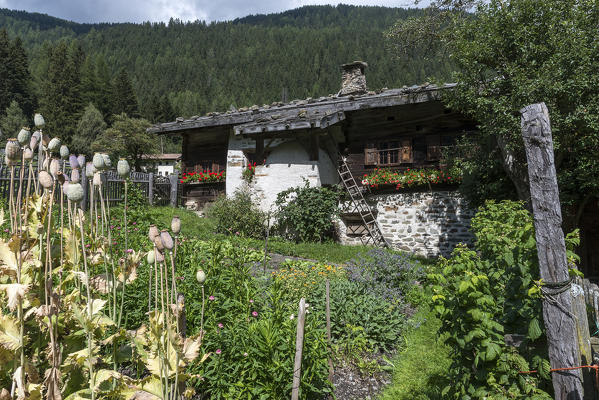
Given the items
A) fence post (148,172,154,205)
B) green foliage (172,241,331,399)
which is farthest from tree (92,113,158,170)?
green foliage (172,241,331,399)

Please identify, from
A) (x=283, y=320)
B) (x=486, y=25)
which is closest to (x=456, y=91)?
(x=486, y=25)

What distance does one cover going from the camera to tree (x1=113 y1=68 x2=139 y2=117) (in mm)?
43875

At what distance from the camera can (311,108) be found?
1261 centimetres

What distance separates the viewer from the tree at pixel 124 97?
43875mm

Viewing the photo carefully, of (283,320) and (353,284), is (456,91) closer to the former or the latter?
(353,284)

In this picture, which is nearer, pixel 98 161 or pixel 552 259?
pixel 98 161

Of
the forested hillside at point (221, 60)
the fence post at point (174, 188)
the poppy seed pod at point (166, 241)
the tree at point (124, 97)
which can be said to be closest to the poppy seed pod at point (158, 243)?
the poppy seed pod at point (166, 241)

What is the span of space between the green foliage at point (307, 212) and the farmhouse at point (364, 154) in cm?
35

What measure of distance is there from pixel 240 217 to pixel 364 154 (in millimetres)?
4358

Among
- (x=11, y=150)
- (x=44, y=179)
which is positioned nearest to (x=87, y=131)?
(x=11, y=150)

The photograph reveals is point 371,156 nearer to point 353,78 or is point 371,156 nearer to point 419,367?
point 353,78

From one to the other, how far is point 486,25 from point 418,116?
3.99 meters

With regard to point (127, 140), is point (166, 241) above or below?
below

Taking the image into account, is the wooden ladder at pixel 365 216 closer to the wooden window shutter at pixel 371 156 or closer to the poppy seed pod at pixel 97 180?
the wooden window shutter at pixel 371 156
